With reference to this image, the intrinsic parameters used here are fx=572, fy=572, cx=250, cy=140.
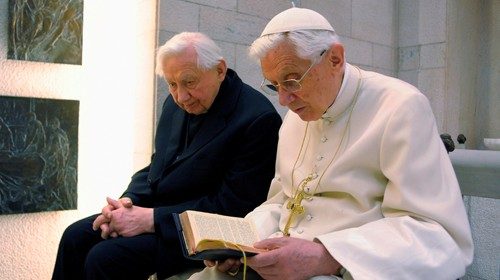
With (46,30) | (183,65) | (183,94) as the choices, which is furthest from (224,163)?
(46,30)

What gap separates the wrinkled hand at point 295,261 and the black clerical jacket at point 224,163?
2.94 ft

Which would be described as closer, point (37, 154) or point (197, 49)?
point (197, 49)

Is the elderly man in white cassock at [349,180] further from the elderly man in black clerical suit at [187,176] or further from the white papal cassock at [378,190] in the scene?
the elderly man in black clerical suit at [187,176]

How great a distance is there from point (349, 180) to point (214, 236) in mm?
515

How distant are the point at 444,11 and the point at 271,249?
457 cm

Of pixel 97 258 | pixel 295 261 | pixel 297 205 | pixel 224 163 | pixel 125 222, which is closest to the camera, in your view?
pixel 295 261

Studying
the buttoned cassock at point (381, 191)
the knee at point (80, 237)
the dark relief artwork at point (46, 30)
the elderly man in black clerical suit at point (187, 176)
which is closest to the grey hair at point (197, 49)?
the elderly man in black clerical suit at point (187, 176)

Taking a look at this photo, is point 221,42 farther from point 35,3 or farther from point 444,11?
point 444,11

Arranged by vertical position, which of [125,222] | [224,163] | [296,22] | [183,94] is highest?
[296,22]

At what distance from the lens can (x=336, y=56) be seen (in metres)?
2.06

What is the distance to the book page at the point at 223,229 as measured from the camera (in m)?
1.91

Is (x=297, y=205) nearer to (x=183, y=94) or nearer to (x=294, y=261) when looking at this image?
(x=294, y=261)

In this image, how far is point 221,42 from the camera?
4.36 meters

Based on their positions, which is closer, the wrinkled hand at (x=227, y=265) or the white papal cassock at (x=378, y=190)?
the white papal cassock at (x=378, y=190)
